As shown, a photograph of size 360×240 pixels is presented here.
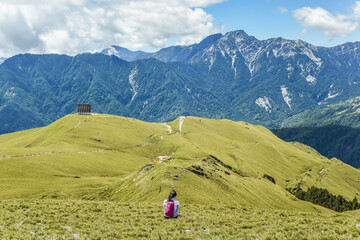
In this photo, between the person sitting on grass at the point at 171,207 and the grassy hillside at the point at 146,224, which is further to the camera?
the person sitting on grass at the point at 171,207

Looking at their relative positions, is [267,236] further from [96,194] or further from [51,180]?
[51,180]

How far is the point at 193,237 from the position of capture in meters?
30.6

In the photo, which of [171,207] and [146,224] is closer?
[146,224]

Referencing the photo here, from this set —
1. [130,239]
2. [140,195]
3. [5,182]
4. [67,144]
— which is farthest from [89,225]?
[67,144]

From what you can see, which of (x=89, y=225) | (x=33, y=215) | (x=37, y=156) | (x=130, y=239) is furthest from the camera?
(x=37, y=156)

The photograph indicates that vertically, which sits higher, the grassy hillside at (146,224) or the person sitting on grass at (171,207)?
the person sitting on grass at (171,207)

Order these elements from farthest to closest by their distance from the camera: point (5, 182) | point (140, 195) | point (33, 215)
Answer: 1. point (5, 182)
2. point (140, 195)
3. point (33, 215)

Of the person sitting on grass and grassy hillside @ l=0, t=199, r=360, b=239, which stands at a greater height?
the person sitting on grass

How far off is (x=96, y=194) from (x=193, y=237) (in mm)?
75211

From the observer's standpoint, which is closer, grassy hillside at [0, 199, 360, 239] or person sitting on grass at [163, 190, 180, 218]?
grassy hillside at [0, 199, 360, 239]

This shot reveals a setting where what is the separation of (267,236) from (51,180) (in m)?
115

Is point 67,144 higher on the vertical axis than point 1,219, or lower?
higher

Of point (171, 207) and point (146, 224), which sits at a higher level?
point (171, 207)

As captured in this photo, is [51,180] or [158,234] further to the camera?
[51,180]
